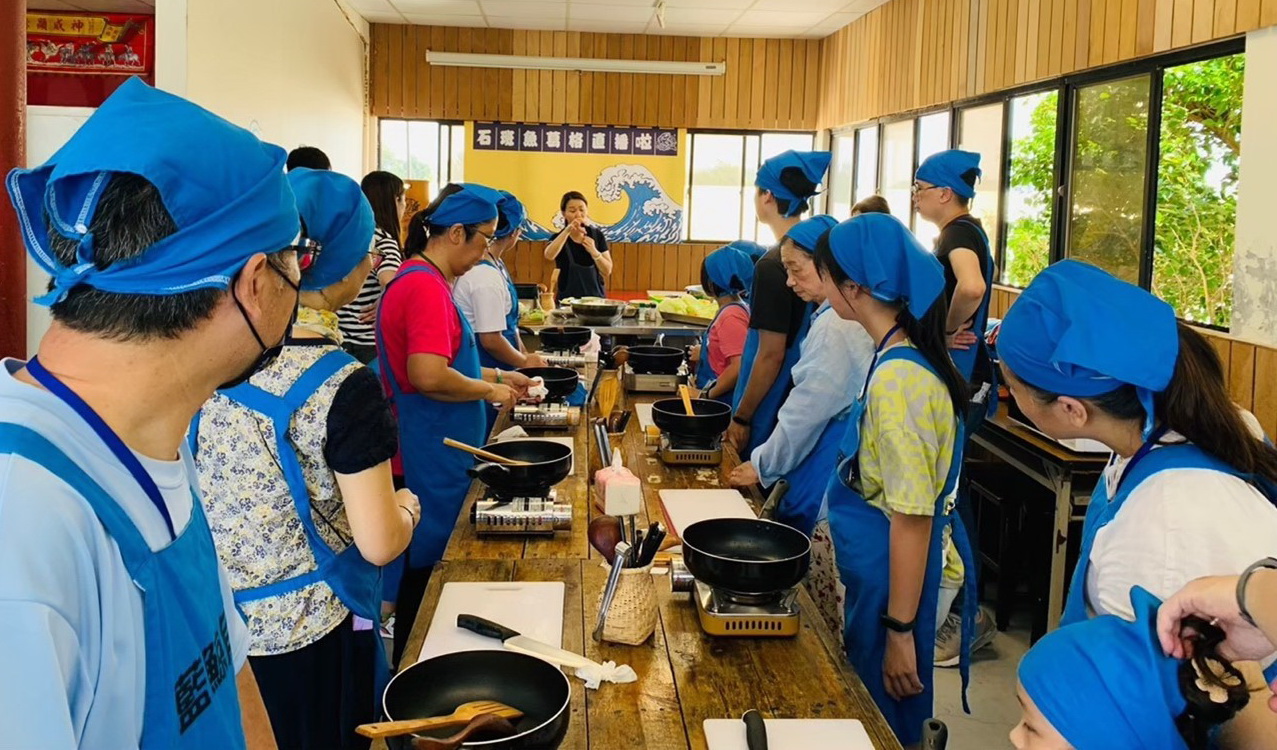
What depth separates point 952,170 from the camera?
14.1ft

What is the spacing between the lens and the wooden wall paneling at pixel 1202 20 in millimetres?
4227

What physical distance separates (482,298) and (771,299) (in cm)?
122

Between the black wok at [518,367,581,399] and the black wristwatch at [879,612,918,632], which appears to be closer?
the black wristwatch at [879,612,918,632]

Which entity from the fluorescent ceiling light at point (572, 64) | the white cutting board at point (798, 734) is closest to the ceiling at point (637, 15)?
the fluorescent ceiling light at point (572, 64)

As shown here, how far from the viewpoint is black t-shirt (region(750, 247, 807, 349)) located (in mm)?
3451

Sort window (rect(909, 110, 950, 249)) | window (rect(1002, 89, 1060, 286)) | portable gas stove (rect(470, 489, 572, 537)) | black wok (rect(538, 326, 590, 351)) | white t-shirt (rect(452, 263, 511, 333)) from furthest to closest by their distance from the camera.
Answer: window (rect(909, 110, 950, 249)) → window (rect(1002, 89, 1060, 286)) → black wok (rect(538, 326, 590, 351)) → white t-shirt (rect(452, 263, 511, 333)) → portable gas stove (rect(470, 489, 572, 537))

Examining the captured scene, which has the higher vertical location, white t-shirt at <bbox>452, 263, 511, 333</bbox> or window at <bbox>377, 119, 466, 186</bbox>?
window at <bbox>377, 119, 466, 186</bbox>

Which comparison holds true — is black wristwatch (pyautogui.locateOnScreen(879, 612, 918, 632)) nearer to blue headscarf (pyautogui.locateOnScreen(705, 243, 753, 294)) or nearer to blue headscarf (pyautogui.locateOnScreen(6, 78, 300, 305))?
blue headscarf (pyautogui.locateOnScreen(6, 78, 300, 305))

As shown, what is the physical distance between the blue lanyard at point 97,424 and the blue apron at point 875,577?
1.61m

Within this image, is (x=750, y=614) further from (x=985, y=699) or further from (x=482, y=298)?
(x=482, y=298)

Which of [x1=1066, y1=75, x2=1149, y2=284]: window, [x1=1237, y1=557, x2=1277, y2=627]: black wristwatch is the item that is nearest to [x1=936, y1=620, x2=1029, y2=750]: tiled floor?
[x1=1066, y1=75, x2=1149, y2=284]: window

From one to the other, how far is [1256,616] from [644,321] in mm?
5644

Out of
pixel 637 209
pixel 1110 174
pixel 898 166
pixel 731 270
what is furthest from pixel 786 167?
pixel 637 209

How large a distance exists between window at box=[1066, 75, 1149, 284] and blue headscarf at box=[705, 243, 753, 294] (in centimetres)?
202
